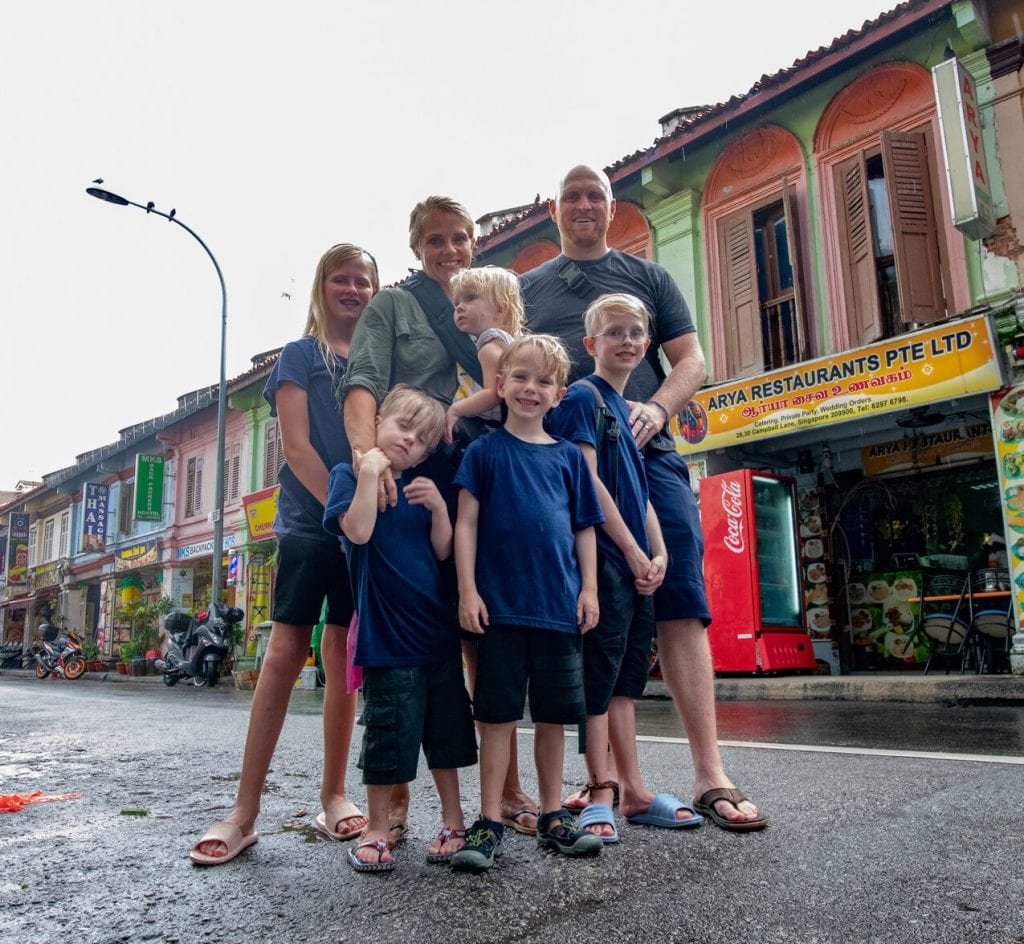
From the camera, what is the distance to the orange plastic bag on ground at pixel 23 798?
2.96m

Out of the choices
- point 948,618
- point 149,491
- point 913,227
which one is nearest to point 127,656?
point 149,491

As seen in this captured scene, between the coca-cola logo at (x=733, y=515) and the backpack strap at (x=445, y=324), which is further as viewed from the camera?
the coca-cola logo at (x=733, y=515)

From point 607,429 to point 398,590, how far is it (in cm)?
74

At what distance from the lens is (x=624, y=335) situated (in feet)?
8.50

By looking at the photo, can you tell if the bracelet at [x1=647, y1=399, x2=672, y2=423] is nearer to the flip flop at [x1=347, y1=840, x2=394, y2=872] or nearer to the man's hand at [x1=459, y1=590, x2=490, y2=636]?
the man's hand at [x1=459, y1=590, x2=490, y2=636]

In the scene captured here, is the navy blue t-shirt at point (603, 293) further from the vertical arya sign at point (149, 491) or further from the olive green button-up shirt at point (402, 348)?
the vertical arya sign at point (149, 491)

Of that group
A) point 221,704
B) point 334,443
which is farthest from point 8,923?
point 221,704

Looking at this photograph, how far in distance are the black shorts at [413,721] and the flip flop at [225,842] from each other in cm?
Answer: 37

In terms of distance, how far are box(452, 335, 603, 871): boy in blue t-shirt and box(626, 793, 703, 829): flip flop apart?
0.28 meters

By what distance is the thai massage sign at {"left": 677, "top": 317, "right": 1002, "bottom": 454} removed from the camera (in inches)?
371

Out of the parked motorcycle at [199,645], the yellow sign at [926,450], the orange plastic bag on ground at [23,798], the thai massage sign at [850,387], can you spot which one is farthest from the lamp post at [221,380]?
the orange plastic bag on ground at [23,798]

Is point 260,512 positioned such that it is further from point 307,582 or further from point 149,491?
point 307,582

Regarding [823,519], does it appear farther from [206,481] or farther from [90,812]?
[206,481]

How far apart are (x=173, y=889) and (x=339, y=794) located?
Answer: 69 cm
